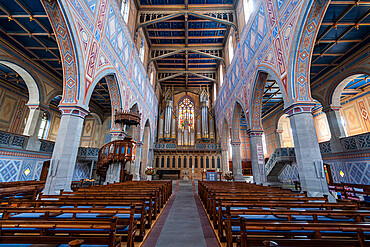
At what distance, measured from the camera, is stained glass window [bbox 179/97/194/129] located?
2095cm

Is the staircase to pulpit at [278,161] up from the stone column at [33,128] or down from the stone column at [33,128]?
down

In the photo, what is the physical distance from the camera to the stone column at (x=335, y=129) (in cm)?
902

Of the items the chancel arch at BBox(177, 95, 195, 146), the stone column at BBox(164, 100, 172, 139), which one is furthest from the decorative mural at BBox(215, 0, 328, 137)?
the stone column at BBox(164, 100, 172, 139)

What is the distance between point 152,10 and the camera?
13.4m

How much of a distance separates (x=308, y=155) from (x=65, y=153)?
818 cm

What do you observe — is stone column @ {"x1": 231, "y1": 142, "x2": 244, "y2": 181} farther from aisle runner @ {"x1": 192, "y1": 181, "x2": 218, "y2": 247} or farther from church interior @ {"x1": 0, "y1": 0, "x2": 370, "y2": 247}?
aisle runner @ {"x1": 192, "y1": 181, "x2": 218, "y2": 247}

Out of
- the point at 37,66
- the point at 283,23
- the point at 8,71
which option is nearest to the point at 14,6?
the point at 37,66

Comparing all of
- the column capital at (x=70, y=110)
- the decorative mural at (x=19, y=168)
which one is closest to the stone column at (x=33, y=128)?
the decorative mural at (x=19, y=168)

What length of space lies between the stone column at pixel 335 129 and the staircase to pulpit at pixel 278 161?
3.29m

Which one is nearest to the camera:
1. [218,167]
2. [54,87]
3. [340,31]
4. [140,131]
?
[340,31]

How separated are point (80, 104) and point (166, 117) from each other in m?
14.2

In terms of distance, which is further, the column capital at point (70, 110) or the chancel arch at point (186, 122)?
the chancel arch at point (186, 122)

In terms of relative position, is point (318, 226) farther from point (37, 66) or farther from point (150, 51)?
point (150, 51)

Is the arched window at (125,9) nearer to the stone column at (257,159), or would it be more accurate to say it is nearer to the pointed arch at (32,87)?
the pointed arch at (32,87)
